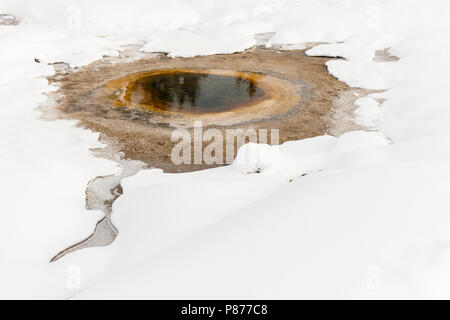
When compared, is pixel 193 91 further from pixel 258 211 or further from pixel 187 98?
pixel 258 211

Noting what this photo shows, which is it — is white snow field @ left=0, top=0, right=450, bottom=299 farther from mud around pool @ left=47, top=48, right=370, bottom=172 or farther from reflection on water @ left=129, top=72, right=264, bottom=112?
reflection on water @ left=129, top=72, right=264, bottom=112

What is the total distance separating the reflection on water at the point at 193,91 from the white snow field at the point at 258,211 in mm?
2701

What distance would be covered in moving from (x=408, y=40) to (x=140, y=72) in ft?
33.7

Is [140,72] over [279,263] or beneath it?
over

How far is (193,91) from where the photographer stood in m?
12.6

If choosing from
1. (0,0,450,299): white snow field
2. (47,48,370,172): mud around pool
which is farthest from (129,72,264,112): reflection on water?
(0,0,450,299): white snow field

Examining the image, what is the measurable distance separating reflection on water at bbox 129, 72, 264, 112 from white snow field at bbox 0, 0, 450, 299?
2.70m

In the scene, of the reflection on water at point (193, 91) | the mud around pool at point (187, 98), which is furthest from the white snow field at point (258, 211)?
the reflection on water at point (193, 91)

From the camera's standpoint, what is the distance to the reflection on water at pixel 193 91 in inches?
457

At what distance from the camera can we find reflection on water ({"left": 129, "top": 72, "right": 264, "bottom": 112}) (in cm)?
1160

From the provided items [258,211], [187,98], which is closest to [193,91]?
[187,98]

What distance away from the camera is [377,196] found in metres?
5.05
